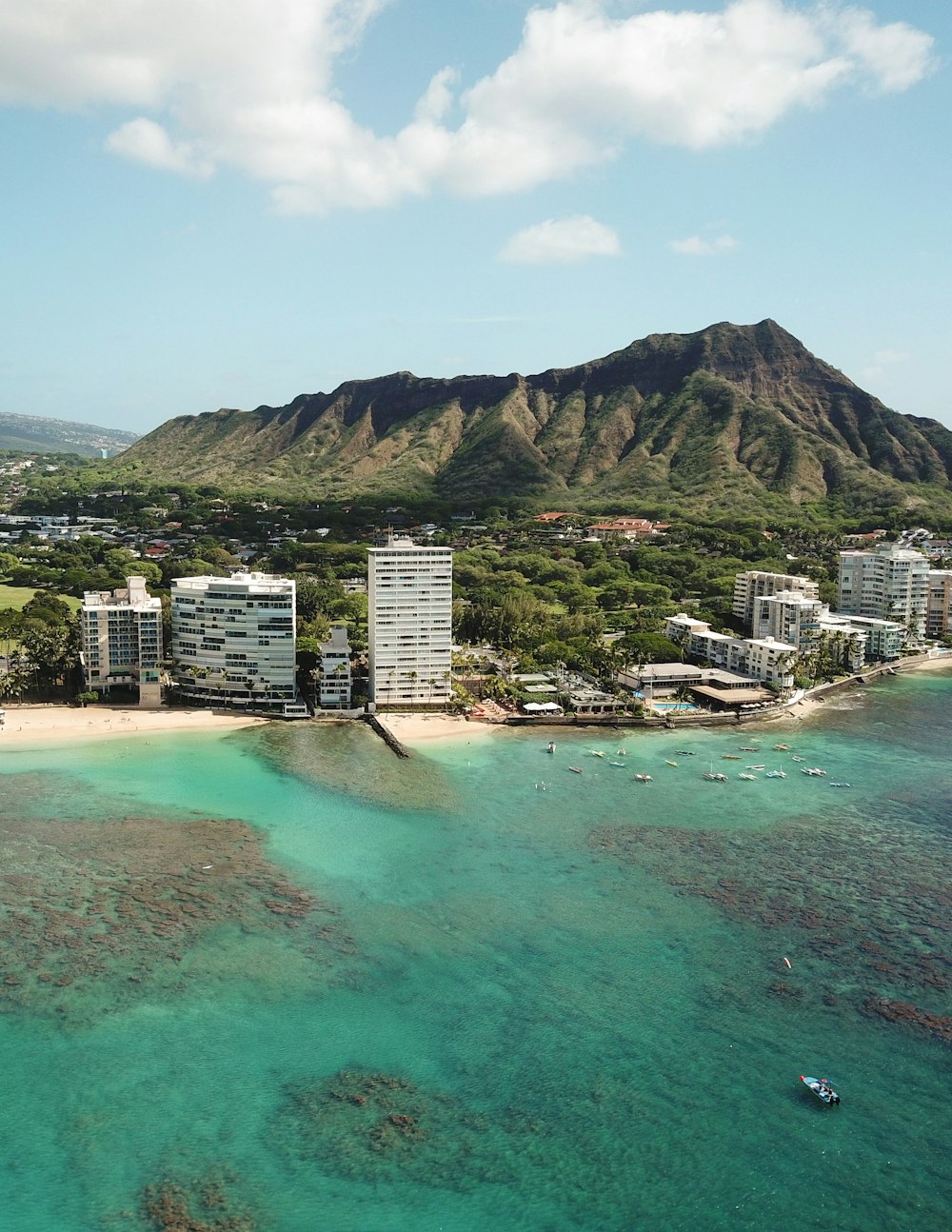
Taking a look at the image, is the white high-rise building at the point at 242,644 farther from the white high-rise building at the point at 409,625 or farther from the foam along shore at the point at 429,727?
the foam along shore at the point at 429,727

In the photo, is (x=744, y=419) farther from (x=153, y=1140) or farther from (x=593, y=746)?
(x=153, y=1140)

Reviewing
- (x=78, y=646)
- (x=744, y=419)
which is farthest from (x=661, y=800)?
(x=744, y=419)

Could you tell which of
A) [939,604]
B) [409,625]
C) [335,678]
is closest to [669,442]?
[939,604]

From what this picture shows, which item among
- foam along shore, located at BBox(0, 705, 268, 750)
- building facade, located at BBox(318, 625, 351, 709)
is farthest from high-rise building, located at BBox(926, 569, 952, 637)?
foam along shore, located at BBox(0, 705, 268, 750)

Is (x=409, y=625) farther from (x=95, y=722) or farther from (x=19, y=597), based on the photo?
(x=19, y=597)

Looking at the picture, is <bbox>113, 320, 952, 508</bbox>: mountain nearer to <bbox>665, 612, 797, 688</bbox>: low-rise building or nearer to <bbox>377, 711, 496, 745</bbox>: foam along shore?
<bbox>665, 612, 797, 688</bbox>: low-rise building

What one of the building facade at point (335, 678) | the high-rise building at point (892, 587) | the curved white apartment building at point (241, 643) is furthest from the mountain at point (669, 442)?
the curved white apartment building at point (241, 643)
